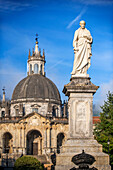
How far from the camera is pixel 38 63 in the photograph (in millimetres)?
83062

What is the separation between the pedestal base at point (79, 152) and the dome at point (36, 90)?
5994 cm

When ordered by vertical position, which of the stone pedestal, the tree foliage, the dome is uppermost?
the dome

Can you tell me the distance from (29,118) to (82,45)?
53588mm

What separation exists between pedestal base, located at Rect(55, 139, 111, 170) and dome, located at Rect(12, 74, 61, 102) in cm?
5994

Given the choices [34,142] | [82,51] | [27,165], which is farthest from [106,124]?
[34,142]

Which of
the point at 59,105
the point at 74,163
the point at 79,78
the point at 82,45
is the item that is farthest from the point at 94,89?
the point at 59,105

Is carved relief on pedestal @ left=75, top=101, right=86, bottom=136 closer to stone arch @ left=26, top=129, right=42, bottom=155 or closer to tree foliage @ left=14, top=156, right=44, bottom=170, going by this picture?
tree foliage @ left=14, top=156, right=44, bottom=170

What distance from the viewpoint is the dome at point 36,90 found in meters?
76.4

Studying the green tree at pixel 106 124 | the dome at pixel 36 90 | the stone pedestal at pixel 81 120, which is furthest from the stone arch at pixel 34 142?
the stone pedestal at pixel 81 120

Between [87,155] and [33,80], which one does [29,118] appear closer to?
[33,80]

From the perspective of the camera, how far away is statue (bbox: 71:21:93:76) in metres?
Answer: 17.5

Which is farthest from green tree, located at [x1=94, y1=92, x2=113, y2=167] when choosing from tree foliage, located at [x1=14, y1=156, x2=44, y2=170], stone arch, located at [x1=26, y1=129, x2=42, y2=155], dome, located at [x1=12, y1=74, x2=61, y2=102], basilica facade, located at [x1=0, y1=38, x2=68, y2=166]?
dome, located at [x1=12, y1=74, x2=61, y2=102]

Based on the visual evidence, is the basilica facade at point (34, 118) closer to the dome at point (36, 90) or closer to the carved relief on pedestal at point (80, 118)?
the dome at point (36, 90)

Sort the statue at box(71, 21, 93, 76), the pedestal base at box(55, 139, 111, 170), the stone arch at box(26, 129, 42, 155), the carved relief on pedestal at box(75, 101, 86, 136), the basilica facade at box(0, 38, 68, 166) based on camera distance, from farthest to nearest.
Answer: the stone arch at box(26, 129, 42, 155)
the basilica facade at box(0, 38, 68, 166)
the statue at box(71, 21, 93, 76)
the carved relief on pedestal at box(75, 101, 86, 136)
the pedestal base at box(55, 139, 111, 170)
